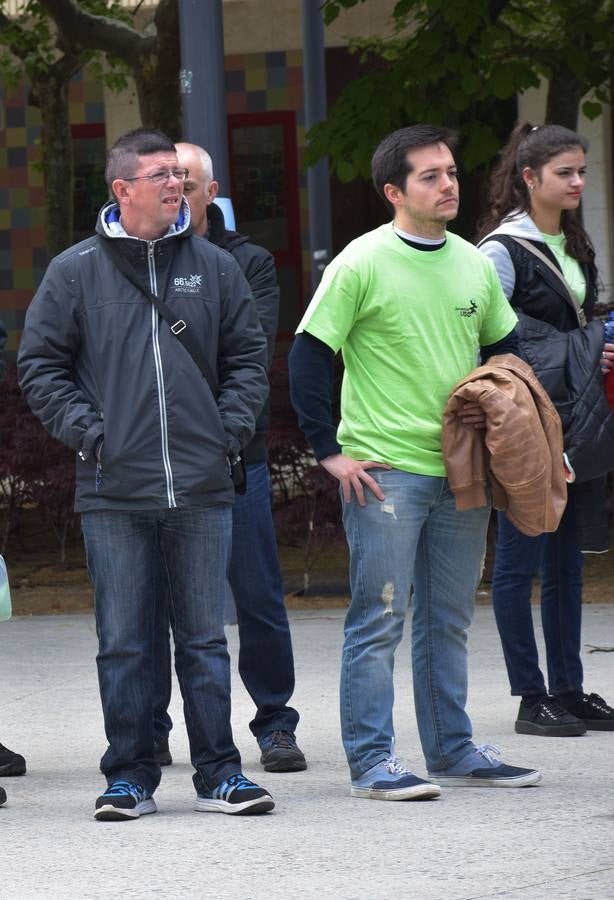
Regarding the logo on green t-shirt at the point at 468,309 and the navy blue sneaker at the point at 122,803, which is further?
the logo on green t-shirt at the point at 468,309

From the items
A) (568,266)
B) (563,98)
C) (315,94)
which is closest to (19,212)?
(315,94)

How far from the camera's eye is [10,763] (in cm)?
562

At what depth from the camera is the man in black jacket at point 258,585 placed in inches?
220

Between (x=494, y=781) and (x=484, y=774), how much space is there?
37 millimetres

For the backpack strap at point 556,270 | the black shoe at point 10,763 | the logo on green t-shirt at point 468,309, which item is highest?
the backpack strap at point 556,270

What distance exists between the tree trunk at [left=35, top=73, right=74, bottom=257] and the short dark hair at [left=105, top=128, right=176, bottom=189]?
30.4 ft

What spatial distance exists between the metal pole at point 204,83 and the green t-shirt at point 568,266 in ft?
8.25

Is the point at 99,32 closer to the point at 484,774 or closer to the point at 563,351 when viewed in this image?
the point at 563,351

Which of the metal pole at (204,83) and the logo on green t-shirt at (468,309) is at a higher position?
the metal pole at (204,83)

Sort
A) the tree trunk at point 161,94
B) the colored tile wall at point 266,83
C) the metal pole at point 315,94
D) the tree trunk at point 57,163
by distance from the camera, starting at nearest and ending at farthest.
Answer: the tree trunk at point 161,94
the metal pole at point 315,94
the tree trunk at point 57,163
the colored tile wall at point 266,83

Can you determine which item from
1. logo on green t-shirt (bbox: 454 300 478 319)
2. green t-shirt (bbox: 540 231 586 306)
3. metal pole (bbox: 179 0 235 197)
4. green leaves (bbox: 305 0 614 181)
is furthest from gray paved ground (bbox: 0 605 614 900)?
green leaves (bbox: 305 0 614 181)

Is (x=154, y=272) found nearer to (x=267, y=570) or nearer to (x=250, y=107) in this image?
(x=267, y=570)

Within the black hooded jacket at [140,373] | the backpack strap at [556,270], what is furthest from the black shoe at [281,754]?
the backpack strap at [556,270]

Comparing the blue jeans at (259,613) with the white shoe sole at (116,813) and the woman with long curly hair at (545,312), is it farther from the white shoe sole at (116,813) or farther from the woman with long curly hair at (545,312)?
the woman with long curly hair at (545,312)
